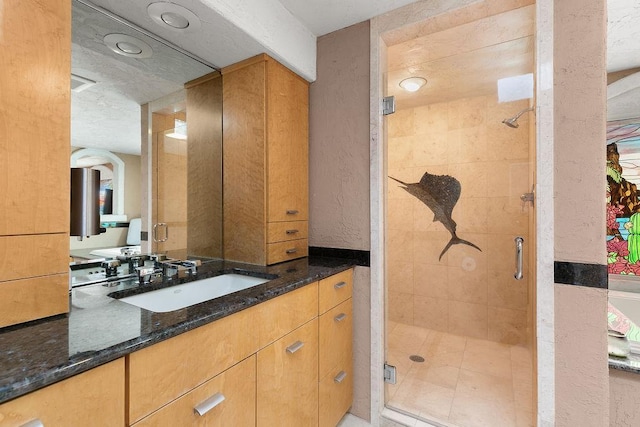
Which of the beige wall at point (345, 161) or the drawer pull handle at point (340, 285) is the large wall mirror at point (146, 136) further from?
the drawer pull handle at point (340, 285)

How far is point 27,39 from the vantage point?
78 centimetres

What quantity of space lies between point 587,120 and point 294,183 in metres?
1.44

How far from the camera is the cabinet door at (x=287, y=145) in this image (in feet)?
5.34

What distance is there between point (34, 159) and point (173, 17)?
89 centimetres

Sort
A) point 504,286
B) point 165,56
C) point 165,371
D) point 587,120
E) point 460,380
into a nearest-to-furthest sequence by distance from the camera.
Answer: point 165,371 < point 587,120 < point 165,56 < point 460,380 < point 504,286

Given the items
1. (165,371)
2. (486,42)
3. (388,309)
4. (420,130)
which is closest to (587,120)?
(486,42)

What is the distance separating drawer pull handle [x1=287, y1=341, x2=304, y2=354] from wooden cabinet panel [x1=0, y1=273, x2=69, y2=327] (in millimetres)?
753

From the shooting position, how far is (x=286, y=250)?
1.73 m

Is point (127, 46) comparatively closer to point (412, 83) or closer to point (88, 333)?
point (88, 333)

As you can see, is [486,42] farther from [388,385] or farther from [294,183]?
[388,385]

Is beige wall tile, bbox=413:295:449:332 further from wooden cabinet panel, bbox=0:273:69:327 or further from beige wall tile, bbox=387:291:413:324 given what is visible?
wooden cabinet panel, bbox=0:273:69:327

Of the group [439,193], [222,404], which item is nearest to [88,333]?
[222,404]

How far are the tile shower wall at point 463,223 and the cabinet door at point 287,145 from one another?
56 centimetres

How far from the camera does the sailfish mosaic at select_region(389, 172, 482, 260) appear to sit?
212 centimetres
